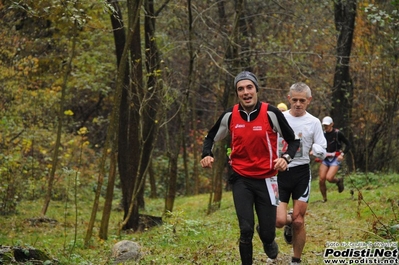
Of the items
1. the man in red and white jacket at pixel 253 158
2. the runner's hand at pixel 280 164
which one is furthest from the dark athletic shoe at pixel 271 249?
the runner's hand at pixel 280 164

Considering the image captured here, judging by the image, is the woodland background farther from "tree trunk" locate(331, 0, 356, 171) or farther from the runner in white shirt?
the runner in white shirt

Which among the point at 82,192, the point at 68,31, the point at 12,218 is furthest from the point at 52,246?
the point at 82,192

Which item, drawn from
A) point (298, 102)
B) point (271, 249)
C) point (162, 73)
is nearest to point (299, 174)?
point (298, 102)

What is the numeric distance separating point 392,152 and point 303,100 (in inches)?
796

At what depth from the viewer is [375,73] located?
27828 millimetres

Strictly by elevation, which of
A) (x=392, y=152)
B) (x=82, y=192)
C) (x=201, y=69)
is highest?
(x=201, y=69)

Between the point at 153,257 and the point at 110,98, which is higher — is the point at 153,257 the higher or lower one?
the lower one

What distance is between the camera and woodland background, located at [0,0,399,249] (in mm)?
17016

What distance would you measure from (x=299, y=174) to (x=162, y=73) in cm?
1419

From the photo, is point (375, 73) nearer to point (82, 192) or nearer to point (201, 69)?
point (201, 69)

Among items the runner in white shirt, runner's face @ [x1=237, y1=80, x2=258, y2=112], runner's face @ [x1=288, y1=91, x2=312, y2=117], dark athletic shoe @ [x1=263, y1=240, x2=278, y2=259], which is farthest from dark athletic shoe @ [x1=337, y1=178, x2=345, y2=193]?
runner's face @ [x1=237, y1=80, x2=258, y2=112]

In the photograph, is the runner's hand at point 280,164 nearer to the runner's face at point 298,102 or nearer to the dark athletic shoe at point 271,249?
the dark athletic shoe at point 271,249

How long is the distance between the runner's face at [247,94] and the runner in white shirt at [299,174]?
1.19 metres

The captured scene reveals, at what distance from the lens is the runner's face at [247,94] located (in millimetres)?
7697
